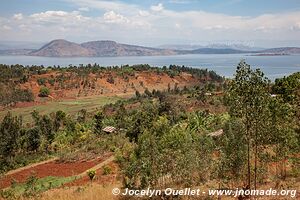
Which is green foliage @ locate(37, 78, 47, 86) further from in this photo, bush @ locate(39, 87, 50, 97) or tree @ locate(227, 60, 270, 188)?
tree @ locate(227, 60, 270, 188)

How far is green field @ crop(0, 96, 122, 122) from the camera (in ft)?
203

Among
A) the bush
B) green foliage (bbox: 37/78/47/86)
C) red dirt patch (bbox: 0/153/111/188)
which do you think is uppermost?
green foliage (bbox: 37/78/47/86)

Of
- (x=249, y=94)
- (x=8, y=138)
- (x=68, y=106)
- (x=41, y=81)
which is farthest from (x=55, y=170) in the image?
(x=41, y=81)

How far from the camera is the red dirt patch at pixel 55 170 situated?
25103 millimetres

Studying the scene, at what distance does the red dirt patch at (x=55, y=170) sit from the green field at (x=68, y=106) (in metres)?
29.0

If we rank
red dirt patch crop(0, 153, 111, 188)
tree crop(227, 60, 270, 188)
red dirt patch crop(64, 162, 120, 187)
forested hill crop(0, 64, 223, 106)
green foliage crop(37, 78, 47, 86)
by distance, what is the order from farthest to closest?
green foliage crop(37, 78, 47, 86) → forested hill crop(0, 64, 223, 106) → red dirt patch crop(0, 153, 111, 188) → red dirt patch crop(64, 162, 120, 187) → tree crop(227, 60, 270, 188)

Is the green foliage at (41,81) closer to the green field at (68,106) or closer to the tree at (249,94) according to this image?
the green field at (68,106)

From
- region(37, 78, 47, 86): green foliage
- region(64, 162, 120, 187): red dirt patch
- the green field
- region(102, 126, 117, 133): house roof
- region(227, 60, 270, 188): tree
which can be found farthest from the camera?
region(37, 78, 47, 86): green foliage

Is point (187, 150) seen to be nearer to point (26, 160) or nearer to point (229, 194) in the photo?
point (229, 194)

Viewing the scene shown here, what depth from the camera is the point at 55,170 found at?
26.8 metres

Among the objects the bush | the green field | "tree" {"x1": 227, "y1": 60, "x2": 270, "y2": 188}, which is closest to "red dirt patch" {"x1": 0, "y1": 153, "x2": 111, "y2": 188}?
"tree" {"x1": 227, "y1": 60, "x2": 270, "y2": 188}

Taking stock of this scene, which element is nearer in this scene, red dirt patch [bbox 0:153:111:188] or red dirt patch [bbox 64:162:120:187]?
red dirt patch [bbox 64:162:120:187]

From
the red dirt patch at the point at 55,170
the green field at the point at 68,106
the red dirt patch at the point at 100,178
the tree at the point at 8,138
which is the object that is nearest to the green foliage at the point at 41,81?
the green field at the point at 68,106

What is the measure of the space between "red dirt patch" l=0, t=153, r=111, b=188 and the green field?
95.1 feet
